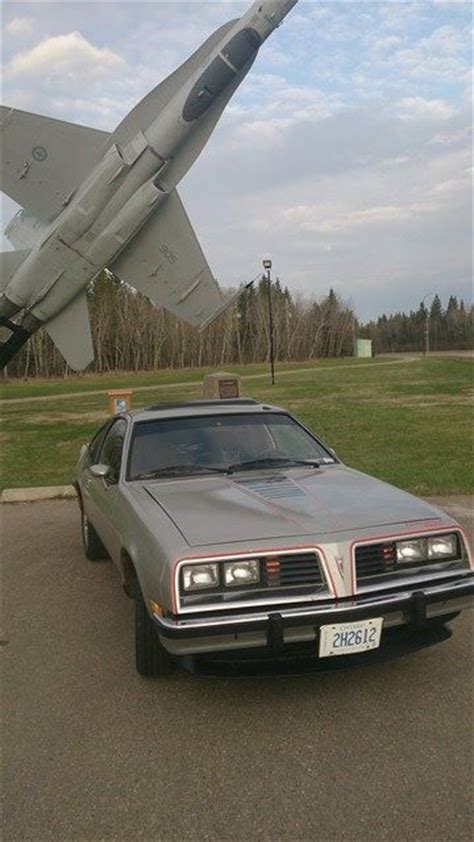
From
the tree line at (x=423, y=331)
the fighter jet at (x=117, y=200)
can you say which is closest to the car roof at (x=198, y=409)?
the fighter jet at (x=117, y=200)

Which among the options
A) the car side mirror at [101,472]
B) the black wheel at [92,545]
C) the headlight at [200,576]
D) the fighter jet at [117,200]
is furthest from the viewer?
the fighter jet at [117,200]

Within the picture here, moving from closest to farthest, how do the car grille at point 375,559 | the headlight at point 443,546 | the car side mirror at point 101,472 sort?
the car grille at point 375,559 → the headlight at point 443,546 → the car side mirror at point 101,472

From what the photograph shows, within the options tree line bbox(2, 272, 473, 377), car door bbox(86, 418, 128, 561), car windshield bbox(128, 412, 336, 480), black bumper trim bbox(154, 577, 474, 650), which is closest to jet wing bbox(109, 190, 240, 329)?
car door bbox(86, 418, 128, 561)

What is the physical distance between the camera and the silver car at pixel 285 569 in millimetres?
2959

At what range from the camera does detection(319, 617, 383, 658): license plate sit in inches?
116

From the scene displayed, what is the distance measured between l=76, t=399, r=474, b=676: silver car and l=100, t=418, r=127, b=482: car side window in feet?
1.46

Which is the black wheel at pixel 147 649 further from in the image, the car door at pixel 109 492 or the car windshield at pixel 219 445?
the car windshield at pixel 219 445

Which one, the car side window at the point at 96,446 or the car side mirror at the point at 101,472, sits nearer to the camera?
the car side mirror at the point at 101,472

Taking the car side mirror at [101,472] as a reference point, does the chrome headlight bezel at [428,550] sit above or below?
below

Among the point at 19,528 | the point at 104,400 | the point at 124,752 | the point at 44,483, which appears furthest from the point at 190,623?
the point at 104,400

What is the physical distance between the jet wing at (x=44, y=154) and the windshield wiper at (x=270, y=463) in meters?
9.76

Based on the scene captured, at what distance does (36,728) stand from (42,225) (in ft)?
38.7

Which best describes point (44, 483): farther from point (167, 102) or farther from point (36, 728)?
point (167, 102)

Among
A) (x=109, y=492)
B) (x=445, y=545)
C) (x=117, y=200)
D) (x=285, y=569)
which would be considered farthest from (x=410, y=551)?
(x=117, y=200)
